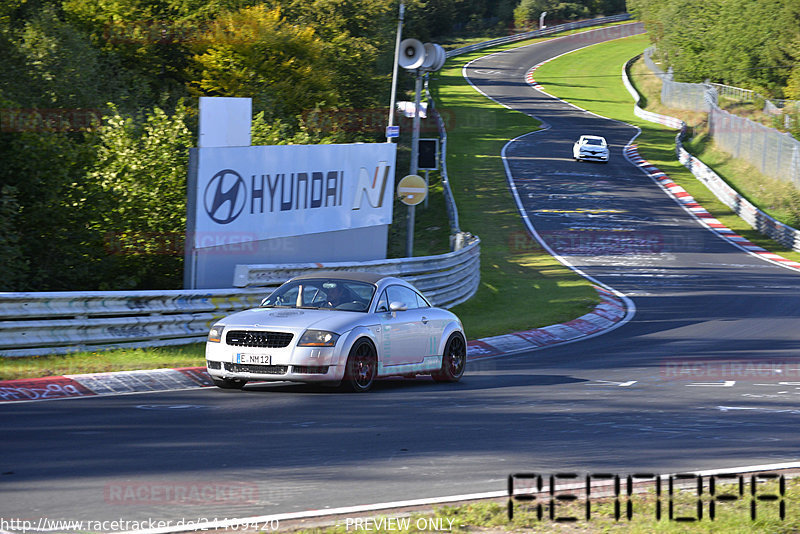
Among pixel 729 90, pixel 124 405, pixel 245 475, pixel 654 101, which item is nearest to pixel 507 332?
pixel 124 405

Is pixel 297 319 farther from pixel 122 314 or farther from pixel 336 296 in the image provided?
pixel 122 314

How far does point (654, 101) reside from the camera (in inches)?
3226

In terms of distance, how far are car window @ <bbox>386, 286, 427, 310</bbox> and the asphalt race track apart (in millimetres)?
1084

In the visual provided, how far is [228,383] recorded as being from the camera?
1185cm

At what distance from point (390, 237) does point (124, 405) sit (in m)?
27.5

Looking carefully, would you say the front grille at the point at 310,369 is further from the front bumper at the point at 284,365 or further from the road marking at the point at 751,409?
the road marking at the point at 751,409

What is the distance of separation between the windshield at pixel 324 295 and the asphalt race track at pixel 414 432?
42.3 inches

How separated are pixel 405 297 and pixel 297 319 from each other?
6.81 feet

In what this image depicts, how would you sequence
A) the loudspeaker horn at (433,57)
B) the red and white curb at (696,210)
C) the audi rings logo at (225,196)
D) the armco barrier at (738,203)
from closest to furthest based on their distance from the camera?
the audi rings logo at (225,196) < the loudspeaker horn at (433,57) < the red and white curb at (696,210) < the armco barrier at (738,203)

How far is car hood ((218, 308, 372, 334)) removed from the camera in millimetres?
11406

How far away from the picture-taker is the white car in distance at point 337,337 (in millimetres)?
11242

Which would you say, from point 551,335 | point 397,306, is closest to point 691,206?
point 551,335

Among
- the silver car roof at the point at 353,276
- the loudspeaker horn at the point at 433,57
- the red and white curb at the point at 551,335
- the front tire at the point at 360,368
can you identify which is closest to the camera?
the front tire at the point at 360,368

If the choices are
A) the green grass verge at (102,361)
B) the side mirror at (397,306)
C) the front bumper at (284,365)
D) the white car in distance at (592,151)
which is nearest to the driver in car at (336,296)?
the side mirror at (397,306)
